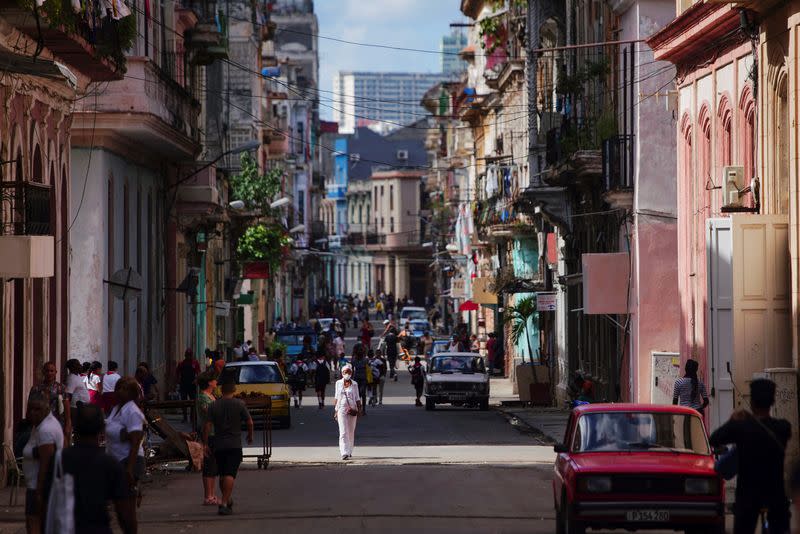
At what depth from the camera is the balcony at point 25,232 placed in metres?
20.8

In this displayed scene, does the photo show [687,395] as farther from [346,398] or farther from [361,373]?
[361,373]

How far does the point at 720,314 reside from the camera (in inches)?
942

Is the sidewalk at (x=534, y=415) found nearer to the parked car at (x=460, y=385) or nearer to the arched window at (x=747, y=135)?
the parked car at (x=460, y=385)

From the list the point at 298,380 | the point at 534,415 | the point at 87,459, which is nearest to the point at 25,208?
the point at 87,459

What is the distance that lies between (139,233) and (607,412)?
25.5m

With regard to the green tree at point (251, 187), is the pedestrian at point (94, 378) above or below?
below

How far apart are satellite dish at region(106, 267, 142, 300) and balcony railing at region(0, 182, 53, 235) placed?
12046 mm

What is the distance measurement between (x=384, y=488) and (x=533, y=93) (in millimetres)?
27465

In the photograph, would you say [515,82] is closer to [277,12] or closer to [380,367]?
[380,367]

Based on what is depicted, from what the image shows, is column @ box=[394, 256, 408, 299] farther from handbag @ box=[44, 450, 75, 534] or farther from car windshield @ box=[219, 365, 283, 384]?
handbag @ box=[44, 450, 75, 534]

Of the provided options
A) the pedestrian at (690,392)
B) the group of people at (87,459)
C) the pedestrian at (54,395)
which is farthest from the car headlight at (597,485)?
the pedestrian at (690,392)

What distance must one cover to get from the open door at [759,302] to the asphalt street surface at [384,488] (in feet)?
10.4

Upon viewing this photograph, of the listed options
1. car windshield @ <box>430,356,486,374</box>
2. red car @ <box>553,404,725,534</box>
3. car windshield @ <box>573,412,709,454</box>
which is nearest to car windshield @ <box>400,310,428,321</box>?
car windshield @ <box>430,356,486,374</box>

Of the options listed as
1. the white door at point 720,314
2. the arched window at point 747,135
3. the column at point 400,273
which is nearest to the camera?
the white door at point 720,314
